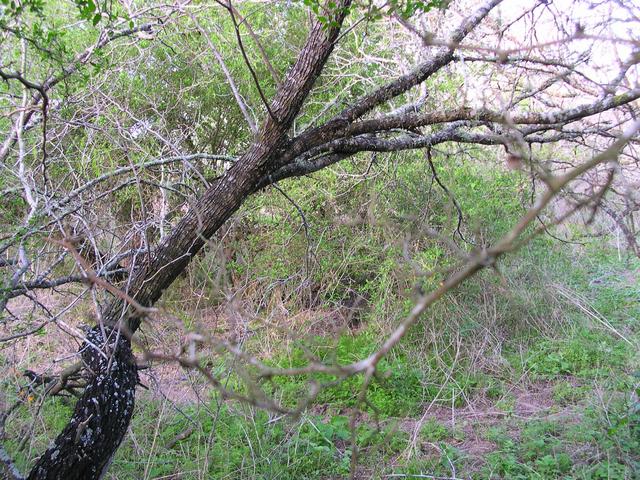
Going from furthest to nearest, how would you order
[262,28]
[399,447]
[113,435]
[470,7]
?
[262,28]
[470,7]
[399,447]
[113,435]

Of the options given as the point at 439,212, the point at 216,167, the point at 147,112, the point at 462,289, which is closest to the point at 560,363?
the point at 462,289

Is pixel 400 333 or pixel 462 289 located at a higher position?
pixel 462 289

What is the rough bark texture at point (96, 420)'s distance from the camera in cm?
254

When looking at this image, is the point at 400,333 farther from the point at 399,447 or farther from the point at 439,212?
the point at 439,212

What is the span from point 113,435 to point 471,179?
431 cm

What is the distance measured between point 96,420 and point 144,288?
703 mm

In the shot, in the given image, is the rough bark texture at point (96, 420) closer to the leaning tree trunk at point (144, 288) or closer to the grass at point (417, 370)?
the leaning tree trunk at point (144, 288)

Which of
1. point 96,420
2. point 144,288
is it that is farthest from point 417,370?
point 96,420

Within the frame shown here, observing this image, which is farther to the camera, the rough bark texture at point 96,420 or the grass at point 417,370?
the grass at point 417,370

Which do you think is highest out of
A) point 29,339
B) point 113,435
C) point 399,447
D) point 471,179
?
point 471,179

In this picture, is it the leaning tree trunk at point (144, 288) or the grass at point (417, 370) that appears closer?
the leaning tree trunk at point (144, 288)

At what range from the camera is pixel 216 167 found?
20.1 feet

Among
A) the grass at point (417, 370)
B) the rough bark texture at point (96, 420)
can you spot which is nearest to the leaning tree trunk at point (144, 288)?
the rough bark texture at point (96, 420)

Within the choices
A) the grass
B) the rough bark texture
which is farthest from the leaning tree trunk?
the grass
